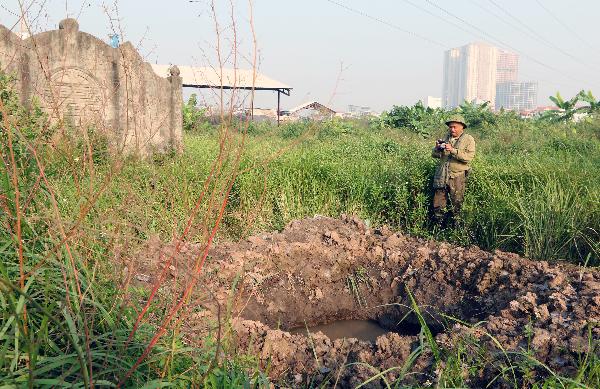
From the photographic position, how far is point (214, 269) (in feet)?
15.0

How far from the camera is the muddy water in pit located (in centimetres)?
514

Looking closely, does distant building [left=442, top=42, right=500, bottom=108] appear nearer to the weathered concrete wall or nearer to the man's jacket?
the weathered concrete wall

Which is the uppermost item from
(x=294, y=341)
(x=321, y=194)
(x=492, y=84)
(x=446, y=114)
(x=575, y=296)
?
(x=492, y=84)

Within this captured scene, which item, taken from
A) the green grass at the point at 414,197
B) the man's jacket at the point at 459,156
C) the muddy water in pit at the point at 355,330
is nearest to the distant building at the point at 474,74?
the green grass at the point at 414,197

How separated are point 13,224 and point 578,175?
558 cm

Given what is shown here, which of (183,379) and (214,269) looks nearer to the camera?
(183,379)

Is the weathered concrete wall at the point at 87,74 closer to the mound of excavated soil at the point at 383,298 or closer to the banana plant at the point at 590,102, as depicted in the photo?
the mound of excavated soil at the point at 383,298

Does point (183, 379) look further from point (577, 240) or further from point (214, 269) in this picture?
point (577, 240)

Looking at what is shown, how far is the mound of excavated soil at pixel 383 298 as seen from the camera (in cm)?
329

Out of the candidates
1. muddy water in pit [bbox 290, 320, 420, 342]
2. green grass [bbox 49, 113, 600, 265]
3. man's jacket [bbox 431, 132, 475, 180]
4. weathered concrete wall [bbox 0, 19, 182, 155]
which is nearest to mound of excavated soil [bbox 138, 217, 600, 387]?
muddy water in pit [bbox 290, 320, 420, 342]

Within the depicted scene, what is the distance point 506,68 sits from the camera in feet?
602

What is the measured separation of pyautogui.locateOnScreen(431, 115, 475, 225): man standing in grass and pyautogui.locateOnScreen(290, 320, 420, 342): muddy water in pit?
1.74m

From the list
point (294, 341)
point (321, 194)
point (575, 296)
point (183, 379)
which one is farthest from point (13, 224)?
point (321, 194)

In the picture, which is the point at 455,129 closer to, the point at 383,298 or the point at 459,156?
the point at 459,156
